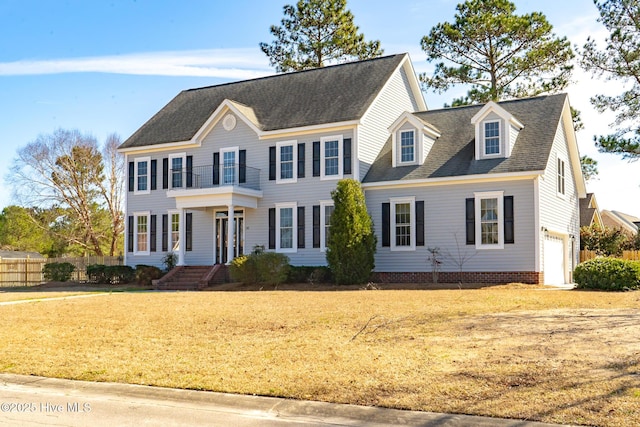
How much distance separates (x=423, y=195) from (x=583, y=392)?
63.4ft

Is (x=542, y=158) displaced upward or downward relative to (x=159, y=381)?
upward

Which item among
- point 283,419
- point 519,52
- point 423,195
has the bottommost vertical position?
point 283,419

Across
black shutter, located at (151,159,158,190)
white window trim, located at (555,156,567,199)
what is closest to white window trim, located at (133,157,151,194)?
black shutter, located at (151,159,158,190)

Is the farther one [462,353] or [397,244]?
[397,244]

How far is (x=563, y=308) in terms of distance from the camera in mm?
14359

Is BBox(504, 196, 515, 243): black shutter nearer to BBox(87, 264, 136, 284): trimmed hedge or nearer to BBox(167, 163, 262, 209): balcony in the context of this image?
BBox(167, 163, 262, 209): balcony

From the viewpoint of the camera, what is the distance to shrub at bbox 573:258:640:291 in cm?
2048

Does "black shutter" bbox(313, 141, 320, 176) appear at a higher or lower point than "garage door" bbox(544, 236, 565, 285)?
higher

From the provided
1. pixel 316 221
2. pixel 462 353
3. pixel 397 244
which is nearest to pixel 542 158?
pixel 397 244

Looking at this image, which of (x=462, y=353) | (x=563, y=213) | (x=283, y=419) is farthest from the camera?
(x=563, y=213)

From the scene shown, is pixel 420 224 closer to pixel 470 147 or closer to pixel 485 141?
pixel 470 147

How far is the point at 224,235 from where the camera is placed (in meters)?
31.1

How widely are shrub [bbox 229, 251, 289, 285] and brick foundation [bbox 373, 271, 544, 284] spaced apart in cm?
397

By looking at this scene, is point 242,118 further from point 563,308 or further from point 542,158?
point 563,308
